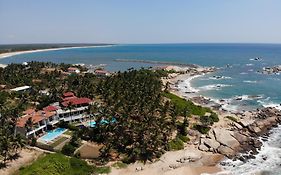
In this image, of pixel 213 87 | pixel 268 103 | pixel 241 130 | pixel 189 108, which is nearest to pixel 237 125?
pixel 241 130

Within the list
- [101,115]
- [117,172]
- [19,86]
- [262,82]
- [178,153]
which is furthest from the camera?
[262,82]

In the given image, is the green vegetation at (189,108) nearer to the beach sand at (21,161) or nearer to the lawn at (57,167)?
the lawn at (57,167)

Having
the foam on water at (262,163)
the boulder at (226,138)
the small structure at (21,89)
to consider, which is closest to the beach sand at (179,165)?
the foam on water at (262,163)

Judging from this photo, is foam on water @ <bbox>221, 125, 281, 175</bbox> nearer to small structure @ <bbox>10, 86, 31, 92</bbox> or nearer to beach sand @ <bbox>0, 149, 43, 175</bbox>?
beach sand @ <bbox>0, 149, 43, 175</bbox>

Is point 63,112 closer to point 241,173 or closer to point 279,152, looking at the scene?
point 241,173

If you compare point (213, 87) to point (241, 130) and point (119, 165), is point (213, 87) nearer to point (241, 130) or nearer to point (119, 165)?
point (241, 130)

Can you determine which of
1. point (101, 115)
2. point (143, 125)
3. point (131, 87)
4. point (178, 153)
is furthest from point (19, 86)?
point (178, 153)

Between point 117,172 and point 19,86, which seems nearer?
point 117,172

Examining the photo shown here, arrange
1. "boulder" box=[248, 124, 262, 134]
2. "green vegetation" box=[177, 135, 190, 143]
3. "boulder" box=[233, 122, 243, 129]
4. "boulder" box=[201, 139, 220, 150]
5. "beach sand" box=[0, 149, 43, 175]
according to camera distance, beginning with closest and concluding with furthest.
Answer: "beach sand" box=[0, 149, 43, 175]
"boulder" box=[201, 139, 220, 150]
"green vegetation" box=[177, 135, 190, 143]
"boulder" box=[248, 124, 262, 134]
"boulder" box=[233, 122, 243, 129]

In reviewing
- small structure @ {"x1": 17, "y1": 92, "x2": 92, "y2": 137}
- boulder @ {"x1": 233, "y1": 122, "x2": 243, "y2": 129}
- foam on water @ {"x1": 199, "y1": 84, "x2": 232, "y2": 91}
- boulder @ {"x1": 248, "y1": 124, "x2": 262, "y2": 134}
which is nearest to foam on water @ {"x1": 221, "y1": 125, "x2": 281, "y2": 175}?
boulder @ {"x1": 248, "y1": 124, "x2": 262, "y2": 134}
